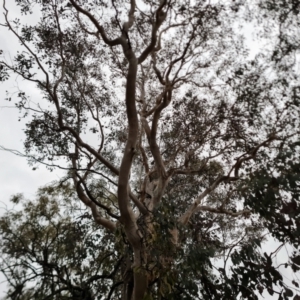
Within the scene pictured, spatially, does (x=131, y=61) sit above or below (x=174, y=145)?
below

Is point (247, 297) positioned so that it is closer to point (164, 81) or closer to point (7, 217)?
point (164, 81)

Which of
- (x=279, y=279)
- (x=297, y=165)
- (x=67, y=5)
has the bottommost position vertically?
(x=279, y=279)

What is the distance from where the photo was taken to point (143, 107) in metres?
8.05

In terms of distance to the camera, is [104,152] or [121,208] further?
[104,152]

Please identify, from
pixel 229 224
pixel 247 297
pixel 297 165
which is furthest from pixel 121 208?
pixel 229 224

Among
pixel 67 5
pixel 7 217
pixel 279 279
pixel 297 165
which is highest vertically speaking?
pixel 67 5

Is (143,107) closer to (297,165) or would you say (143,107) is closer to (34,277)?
(34,277)

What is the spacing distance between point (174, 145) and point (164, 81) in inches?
68.2

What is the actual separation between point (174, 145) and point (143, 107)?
117cm

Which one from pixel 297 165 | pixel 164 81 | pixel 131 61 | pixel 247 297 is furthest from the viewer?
pixel 164 81

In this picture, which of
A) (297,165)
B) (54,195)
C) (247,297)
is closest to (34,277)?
(247,297)

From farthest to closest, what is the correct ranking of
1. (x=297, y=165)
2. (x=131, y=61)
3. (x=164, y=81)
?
(x=164, y=81) < (x=131, y=61) < (x=297, y=165)

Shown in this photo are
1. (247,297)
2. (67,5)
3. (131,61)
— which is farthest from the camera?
(67,5)

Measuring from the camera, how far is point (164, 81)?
7184mm
